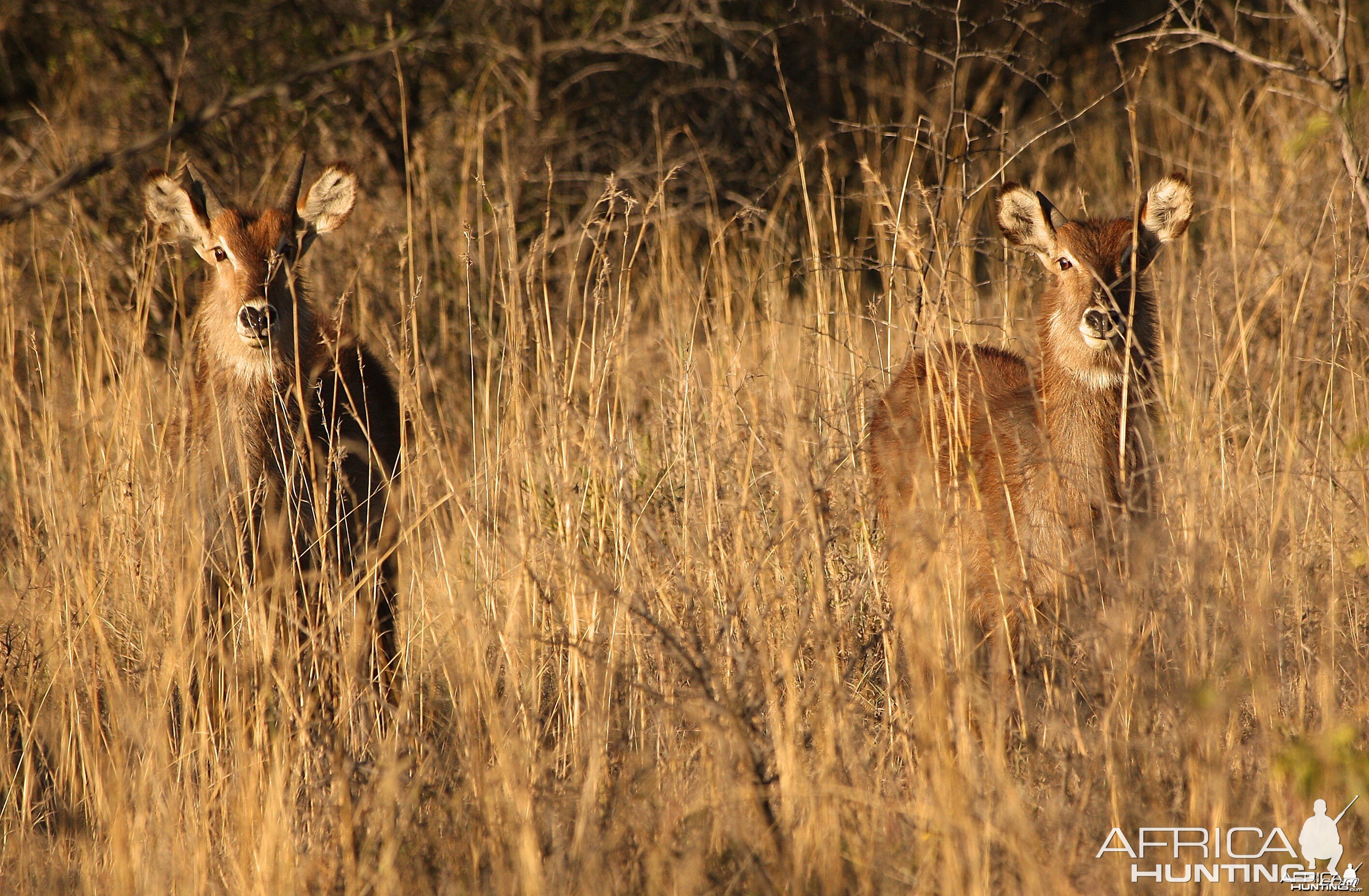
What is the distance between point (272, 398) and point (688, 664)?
8.49ft

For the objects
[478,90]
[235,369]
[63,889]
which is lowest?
[63,889]

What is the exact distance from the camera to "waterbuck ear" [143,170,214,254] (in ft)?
16.1

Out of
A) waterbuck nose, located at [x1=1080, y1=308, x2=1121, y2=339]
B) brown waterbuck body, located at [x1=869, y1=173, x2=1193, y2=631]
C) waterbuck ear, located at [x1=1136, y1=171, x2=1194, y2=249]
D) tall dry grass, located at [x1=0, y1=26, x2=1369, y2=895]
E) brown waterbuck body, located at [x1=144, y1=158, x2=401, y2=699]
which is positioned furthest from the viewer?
brown waterbuck body, located at [x1=144, y1=158, x2=401, y2=699]

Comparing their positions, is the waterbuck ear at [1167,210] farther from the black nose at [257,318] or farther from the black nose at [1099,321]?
the black nose at [257,318]

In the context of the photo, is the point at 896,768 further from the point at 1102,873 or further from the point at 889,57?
the point at 889,57

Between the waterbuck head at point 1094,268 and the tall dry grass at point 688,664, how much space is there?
8.4 inches

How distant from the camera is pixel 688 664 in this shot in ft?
9.92

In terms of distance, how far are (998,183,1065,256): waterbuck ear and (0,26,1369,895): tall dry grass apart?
0.16 m

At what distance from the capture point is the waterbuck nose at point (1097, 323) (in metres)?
4.11

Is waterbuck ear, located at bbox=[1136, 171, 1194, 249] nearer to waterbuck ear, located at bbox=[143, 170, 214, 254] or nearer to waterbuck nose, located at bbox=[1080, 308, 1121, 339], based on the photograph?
waterbuck nose, located at bbox=[1080, 308, 1121, 339]

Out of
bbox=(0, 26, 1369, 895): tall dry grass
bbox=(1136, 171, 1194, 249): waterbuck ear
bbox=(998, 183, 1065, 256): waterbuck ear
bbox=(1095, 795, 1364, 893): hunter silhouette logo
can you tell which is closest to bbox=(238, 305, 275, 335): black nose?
bbox=(0, 26, 1369, 895): tall dry grass

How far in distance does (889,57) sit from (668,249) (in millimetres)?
4008

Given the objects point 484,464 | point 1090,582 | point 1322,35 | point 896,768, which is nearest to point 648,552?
point 484,464

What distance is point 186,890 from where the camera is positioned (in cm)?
282
